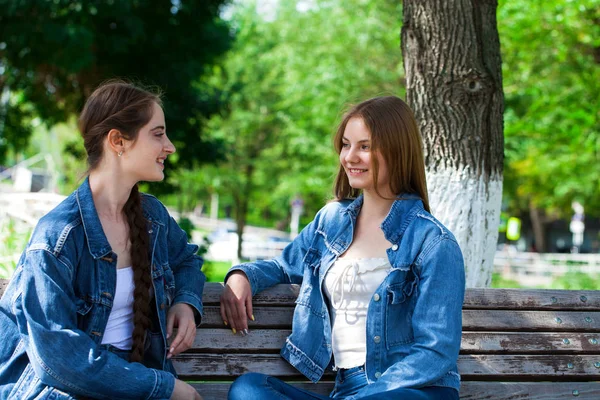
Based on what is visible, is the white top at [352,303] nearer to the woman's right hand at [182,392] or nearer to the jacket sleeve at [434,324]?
the jacket sleeve at [434,324]

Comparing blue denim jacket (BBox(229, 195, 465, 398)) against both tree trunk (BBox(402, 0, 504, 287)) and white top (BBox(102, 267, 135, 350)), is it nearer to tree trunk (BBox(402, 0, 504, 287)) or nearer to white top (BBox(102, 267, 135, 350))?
white top (BBox(102, 267, 135, 350))

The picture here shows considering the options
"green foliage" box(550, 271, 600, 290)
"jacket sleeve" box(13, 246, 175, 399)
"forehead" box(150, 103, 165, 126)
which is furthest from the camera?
"green foliage" box(550, 271, 600, 290)

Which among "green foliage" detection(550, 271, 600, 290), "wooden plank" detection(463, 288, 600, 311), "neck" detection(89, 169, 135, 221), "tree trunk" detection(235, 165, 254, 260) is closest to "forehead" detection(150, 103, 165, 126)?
"neck" detection(89, 169, 135, 221)

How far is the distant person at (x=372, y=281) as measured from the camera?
111 inches

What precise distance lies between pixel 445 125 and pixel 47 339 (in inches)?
110

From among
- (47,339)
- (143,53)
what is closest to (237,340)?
(47,339)

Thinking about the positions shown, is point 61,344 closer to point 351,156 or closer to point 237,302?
point 237,302

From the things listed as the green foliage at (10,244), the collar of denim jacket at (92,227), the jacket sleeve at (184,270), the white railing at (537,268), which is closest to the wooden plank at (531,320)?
the jacket sleeve at (184,270)

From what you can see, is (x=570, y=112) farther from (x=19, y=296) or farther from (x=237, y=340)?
(x=19, y=296)

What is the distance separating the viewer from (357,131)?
3131 millimetres

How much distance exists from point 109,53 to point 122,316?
9325 mm

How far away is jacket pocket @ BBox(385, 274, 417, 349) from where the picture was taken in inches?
116

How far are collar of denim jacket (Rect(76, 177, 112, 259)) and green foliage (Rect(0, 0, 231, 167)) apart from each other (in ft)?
24.9

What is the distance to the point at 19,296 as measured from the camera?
2.57 meters
